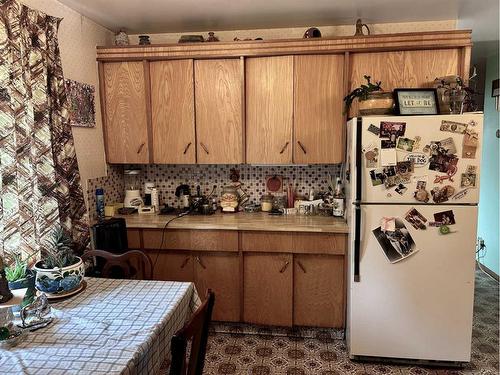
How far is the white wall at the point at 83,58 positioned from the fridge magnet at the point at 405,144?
2.14 m

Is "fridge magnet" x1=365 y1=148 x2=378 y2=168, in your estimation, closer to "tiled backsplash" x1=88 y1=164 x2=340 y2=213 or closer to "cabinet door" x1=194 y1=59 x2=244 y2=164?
"tiled backsplash" x1=88 y1=164 x2=340 y2=213

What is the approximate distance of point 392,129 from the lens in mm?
2105

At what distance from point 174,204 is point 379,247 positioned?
5.83 feet

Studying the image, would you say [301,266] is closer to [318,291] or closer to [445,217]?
[318,291]

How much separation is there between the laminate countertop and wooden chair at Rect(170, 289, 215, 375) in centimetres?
124

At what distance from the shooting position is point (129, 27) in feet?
9.33

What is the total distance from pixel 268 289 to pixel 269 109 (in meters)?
1.33

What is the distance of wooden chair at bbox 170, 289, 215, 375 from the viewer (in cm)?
103

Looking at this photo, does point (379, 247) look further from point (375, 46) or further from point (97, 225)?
point (97, 225)

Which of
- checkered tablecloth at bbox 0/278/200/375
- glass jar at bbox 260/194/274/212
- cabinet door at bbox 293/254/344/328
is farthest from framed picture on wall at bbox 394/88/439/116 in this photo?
checkered tablecloth at bbox 0/278/200/375

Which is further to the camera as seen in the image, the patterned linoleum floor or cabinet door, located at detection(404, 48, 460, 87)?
cabinet door, located at detection(404, 48, 460, 87)

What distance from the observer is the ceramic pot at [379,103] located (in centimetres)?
228

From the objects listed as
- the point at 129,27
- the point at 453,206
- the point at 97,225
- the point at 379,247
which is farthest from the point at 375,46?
the point at 97,225

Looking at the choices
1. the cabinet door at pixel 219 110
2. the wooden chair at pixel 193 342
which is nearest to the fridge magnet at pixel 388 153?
the cabinet door at pixel 219 110
